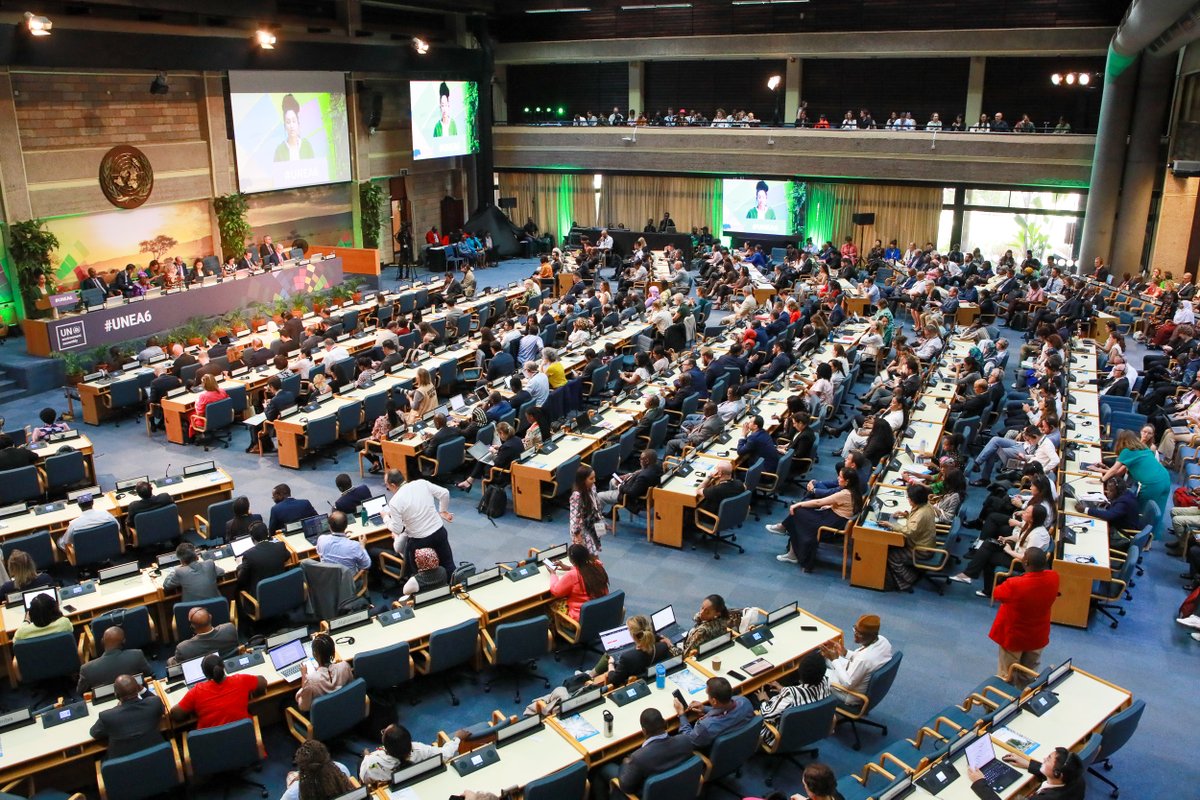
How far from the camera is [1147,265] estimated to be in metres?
24.3

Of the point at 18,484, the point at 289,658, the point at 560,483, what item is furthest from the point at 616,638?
the point at 18,484

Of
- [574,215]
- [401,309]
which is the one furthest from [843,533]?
[574,215]

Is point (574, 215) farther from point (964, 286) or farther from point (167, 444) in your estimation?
point (167, 444)

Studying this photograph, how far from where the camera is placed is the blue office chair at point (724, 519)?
10.4 meters

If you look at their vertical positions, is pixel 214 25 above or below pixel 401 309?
above

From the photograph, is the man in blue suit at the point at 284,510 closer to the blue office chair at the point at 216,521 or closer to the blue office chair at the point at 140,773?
the blue office chair at the point at 216,521

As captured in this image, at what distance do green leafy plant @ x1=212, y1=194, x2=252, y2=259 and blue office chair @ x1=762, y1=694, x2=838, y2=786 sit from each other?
65.1ft

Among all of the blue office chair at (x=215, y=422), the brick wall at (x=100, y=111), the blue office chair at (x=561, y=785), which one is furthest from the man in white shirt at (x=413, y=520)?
the brick wall at (x=100, y=111)

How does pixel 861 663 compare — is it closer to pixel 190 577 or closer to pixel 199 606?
pixel 199 606

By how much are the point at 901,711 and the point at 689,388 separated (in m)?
6.94

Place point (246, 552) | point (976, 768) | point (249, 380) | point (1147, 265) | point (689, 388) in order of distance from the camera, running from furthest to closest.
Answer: point (1147, 265)
point (249, 380)
point (689, 388)
point (246, 552)
point (976, 768)

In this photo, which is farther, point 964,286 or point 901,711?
point 964,286

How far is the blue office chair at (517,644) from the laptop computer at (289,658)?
5.02 feet

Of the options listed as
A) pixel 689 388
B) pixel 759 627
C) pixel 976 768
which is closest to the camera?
pixel 976 768
